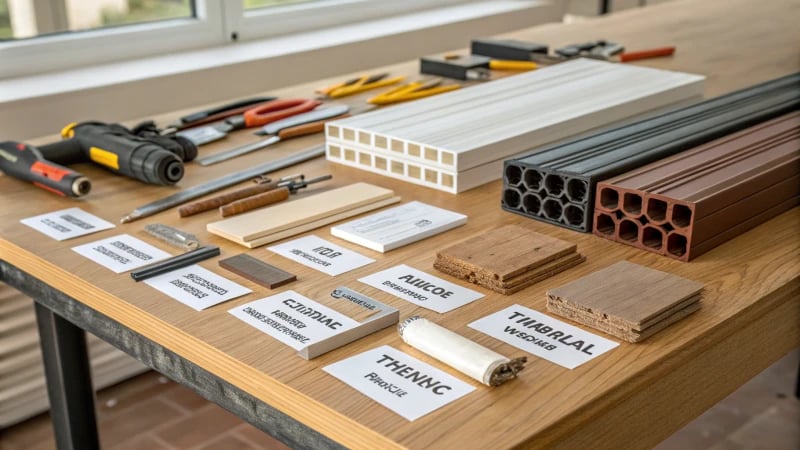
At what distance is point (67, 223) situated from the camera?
1235mm

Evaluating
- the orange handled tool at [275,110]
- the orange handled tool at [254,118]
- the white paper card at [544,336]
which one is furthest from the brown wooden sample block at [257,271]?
the orange handled tool at [275,110]

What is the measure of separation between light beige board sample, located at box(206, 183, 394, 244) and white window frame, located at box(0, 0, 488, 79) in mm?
1248

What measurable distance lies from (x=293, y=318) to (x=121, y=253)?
11.8 inches

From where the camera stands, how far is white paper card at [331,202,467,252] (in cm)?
116

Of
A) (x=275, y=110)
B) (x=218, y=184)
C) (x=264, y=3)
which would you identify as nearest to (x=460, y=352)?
(x=218, y=184)

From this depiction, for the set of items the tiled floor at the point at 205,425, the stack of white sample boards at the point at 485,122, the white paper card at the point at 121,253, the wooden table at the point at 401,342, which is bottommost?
the tiled floor at the point at 205,425

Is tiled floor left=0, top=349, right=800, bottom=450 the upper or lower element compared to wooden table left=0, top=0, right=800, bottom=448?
lower

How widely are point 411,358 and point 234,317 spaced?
207 mm

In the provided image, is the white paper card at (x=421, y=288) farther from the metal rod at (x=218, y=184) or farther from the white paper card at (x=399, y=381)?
the metal rod at (x=218, y=184)

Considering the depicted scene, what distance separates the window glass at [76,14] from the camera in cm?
226

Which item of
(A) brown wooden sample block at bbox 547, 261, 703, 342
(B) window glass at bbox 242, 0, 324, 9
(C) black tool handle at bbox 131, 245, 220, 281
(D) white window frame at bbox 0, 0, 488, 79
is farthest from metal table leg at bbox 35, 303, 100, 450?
(B) window glass at bbox 242, 0, 324, 9

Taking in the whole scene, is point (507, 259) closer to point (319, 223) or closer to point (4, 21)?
point (319, 223)

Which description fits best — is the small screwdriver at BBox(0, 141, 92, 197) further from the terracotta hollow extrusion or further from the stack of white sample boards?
the terracotta hollow extrusion

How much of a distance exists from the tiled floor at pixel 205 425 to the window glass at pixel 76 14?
97cm
